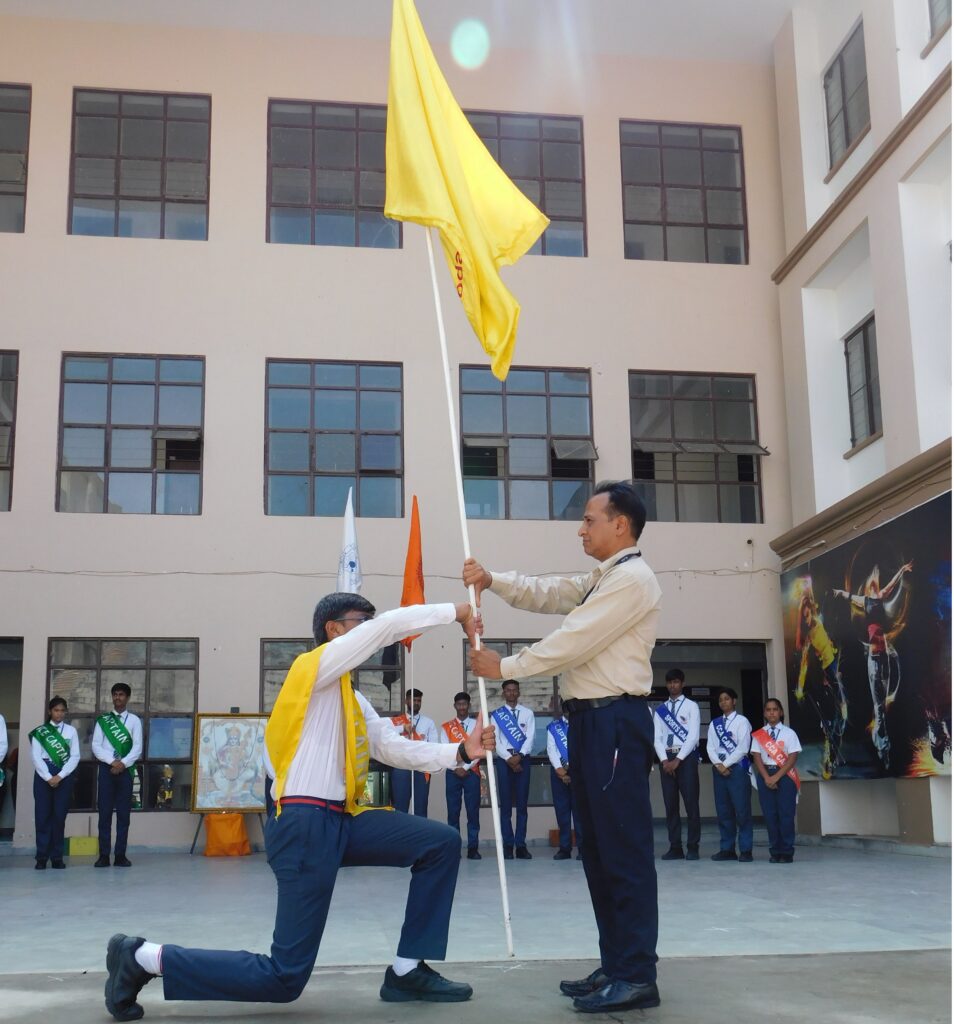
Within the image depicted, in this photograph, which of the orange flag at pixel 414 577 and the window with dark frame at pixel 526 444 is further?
the window with dark frame at pixel 526 444

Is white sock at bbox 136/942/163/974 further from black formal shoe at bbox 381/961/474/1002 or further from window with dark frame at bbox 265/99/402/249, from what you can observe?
window with dark frame at bbox 265/99/402/249

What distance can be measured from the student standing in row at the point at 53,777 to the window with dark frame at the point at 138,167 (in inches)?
235

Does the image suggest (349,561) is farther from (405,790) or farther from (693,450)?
(693,450)

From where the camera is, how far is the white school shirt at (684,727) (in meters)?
12.4

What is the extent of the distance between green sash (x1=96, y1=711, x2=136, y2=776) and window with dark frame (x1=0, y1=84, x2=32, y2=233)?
6.11 meters

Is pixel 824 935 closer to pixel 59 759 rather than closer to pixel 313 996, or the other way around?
pixel 313 996

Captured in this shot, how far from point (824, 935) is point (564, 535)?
8.83 meters

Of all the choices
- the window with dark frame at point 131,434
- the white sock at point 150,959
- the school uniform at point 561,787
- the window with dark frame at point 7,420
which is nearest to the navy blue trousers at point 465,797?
the school uniform at point 561,787

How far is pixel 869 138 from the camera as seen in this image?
13.5 meters

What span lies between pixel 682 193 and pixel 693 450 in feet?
11.6

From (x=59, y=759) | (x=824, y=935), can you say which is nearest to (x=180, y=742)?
(x=59, y=759)

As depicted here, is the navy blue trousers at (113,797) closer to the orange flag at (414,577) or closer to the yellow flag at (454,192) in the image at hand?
the orange flag at (414,577)

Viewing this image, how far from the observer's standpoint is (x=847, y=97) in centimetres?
1435

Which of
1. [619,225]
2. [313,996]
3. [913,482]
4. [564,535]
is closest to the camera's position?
[313,996]
